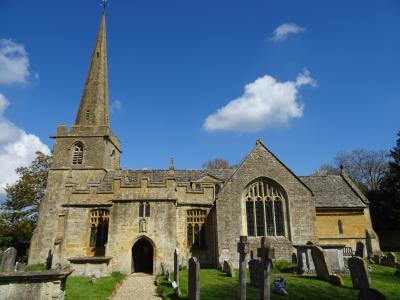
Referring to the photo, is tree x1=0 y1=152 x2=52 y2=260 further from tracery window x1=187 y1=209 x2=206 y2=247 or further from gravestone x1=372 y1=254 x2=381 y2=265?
gravestone x1=372 y1=254 x2=381 y2=265

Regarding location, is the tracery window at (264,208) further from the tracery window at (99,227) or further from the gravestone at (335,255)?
the tracery window at (99,227)

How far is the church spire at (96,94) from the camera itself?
3145cm

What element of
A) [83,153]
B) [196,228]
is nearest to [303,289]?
[196,228]

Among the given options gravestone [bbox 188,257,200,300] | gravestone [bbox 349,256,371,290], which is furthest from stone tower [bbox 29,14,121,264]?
gravestone [bbox 349,256,371,290]

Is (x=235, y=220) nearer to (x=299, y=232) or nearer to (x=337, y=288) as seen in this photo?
(x=299, y=232)

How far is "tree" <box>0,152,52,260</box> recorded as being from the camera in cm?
3309

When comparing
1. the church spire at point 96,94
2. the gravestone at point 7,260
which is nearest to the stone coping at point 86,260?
the gravestone at point 7,260

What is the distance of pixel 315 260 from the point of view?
1434 centimetres

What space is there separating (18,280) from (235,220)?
1449 cm

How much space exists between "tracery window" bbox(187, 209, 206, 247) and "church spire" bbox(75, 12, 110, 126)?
14869 mm

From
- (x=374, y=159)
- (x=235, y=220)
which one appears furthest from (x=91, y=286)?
(x=374, y=159)

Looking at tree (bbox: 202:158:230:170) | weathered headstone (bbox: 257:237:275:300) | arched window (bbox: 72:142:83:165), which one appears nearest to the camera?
weathered headstone (bbox: 257:237:275:300)

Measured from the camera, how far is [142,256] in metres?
23.3

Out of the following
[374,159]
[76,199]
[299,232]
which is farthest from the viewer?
[374,159]
